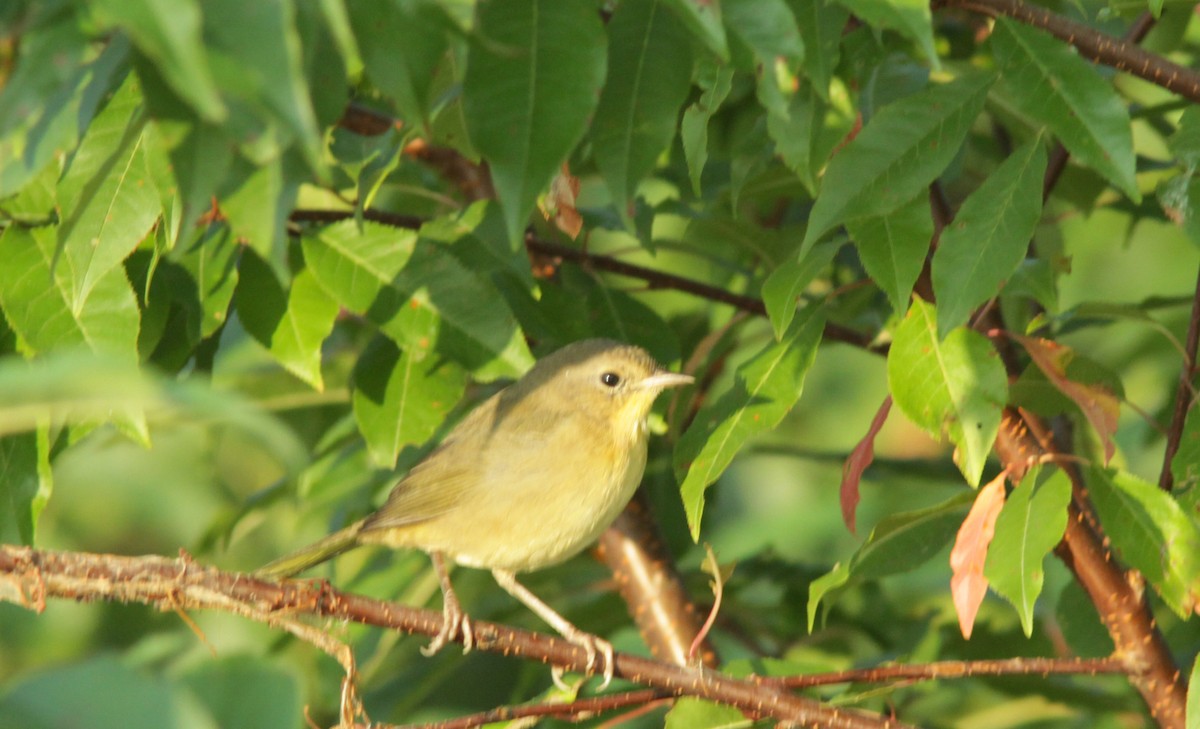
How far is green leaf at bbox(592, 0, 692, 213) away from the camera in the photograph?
2426 mm

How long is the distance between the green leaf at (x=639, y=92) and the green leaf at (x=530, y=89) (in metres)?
0.21

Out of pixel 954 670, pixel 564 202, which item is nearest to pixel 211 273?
pixel 564 202

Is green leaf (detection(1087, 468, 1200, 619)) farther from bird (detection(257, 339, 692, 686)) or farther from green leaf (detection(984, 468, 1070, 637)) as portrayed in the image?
bird (detection(257, 339, 692, 686))

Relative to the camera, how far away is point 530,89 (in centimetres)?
221

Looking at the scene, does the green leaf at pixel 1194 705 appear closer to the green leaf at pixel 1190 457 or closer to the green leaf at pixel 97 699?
the green leaf at pixel 1190 457

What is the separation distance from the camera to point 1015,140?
4246 mm

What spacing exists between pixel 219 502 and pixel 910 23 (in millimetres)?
4707

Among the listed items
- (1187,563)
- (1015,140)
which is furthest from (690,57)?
(1015,140)

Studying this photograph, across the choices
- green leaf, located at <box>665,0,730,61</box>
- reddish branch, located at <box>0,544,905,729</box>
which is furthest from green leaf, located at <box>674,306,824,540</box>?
green leaf, located at <box>665,0,730,61</box>

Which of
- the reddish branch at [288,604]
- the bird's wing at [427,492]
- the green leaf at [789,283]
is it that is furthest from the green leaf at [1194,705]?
the bird's wing at [427,492]

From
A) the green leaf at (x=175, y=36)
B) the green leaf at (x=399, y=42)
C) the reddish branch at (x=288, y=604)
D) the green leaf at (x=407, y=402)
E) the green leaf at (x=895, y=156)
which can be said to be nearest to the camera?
the green leaf at (x=175, y=36)

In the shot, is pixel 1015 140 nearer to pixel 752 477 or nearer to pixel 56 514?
pixel 752 477

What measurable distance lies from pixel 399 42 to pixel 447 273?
105cm

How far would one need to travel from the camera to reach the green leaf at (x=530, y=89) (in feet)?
7.19
